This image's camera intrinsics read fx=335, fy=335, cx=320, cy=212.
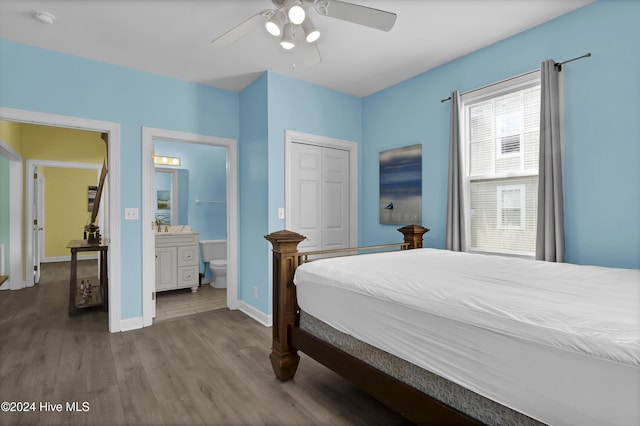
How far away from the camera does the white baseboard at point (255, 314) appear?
3391 mm

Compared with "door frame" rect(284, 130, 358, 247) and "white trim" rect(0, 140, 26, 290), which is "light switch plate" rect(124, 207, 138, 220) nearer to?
"door frame" rect(284, 130, 358, 247)

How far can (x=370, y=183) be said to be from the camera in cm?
420

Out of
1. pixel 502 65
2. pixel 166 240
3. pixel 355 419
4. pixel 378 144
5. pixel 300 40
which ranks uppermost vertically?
pixel 300 40

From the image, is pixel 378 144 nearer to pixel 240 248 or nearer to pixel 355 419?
pixel 240 248

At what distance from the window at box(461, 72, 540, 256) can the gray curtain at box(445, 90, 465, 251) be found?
114 mm

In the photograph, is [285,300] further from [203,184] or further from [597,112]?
[203,184]

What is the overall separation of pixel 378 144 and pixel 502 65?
153 centimetres

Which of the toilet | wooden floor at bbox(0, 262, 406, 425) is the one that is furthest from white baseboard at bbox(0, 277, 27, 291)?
the toilet

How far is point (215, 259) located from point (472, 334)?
15.3ft

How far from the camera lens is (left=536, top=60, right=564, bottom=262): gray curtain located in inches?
95.5

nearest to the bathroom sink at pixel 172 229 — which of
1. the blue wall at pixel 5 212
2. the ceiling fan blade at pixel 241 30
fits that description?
the blue wall at pixel 5 212

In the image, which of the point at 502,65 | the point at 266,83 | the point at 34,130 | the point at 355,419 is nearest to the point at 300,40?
the point at 266,83

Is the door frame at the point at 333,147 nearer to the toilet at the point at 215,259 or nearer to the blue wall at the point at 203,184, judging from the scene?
the toilet at the point at 215,259

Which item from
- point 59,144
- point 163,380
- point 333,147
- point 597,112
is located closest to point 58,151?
point 59,144
